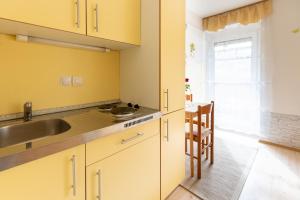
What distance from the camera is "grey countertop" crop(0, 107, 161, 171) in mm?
678

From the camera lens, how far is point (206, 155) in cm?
249

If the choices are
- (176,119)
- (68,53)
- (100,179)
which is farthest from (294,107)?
(68,53)

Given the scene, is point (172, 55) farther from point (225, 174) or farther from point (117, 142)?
point (225, 174)

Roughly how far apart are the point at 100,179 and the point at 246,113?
3.27m

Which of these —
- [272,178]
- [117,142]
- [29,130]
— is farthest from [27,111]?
[272,178]

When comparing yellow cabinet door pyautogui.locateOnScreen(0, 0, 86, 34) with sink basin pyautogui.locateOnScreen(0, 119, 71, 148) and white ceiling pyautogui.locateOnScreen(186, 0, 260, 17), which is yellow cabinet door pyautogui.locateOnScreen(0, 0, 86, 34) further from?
white ceiling pyautogui.locateOnScreen(186, 0, 260, 17)

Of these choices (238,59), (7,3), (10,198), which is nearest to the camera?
(10,198)

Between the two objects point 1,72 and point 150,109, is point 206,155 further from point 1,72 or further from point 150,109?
point 1,72

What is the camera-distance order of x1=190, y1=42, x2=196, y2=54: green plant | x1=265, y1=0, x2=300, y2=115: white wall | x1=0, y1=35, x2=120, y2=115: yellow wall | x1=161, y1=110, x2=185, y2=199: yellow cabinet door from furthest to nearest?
x1=190, y1=42, x2=196, y2=54: green plant → x1=265, y1=0, x2=300, y2=115: white wall → x1=161, y1=110, x2=185, y2=199: yellow cabinet door → x1=0, y1=35, x2=120, y2=115: yellow wall

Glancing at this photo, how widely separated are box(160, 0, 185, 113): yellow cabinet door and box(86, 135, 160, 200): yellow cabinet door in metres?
0.42

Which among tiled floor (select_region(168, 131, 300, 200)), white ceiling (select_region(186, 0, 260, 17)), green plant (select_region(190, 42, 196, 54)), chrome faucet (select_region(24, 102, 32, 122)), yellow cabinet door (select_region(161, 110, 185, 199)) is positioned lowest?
tiled floor (select_region(168, 131, 300, 200))

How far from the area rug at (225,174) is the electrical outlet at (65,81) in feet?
5.25

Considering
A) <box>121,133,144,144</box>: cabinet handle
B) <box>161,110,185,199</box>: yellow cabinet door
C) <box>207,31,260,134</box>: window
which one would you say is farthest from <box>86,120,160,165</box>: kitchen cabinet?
<box>207,31,260,134</box>: window

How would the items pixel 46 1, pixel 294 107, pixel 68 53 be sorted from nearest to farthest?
pixel 46 1 < pixel 68 53 < pixel 294 107
